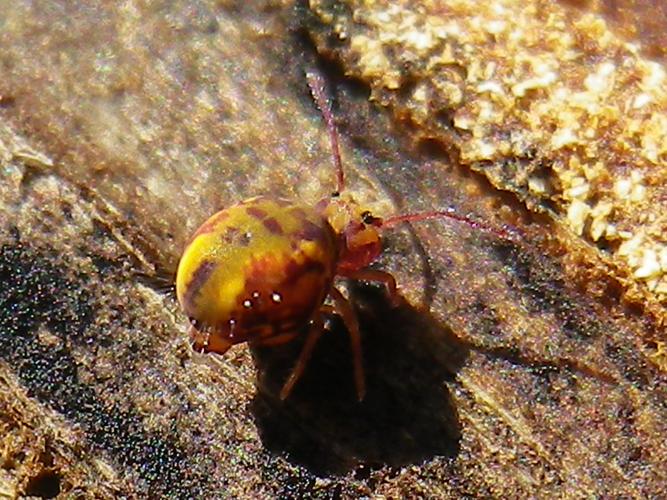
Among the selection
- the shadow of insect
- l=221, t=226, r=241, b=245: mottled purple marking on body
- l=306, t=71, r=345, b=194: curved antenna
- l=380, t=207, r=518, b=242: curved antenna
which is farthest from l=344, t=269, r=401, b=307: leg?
l=221, t=226, r=241, b=245: mottled purple marking on body

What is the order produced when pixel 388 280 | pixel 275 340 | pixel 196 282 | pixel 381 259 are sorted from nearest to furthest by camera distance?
pixel 196 282 < pixel 275 340 < pixel 388 280 < pixel 381 259

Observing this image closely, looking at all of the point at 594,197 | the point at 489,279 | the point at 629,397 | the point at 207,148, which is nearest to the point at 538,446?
the point at 629,397

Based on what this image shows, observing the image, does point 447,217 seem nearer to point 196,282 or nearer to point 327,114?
point 327,114

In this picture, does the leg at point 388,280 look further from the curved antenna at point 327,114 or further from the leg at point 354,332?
the curved antenna at point 327,114

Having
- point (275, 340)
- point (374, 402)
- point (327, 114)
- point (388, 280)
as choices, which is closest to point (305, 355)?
point (275, 340)

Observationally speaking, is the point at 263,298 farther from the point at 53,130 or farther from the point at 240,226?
the point at 53,130
